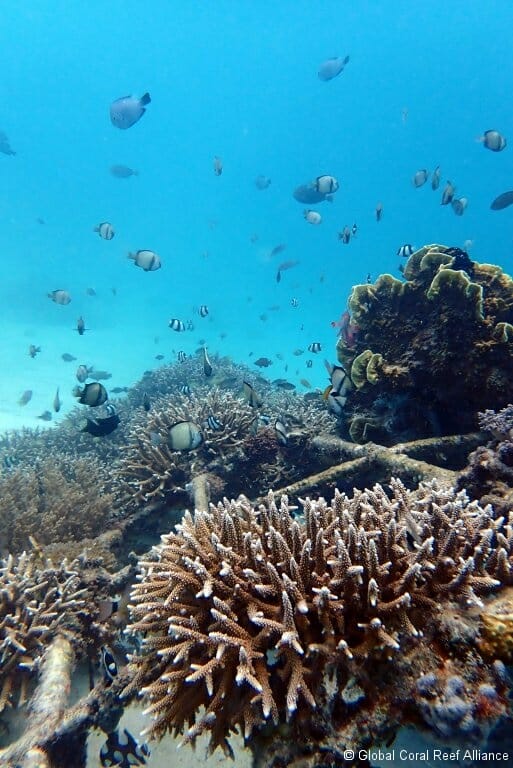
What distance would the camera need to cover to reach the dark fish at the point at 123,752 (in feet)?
9.37

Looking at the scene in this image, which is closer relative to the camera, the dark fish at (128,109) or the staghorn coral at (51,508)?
the staghorn coral at (51,508)

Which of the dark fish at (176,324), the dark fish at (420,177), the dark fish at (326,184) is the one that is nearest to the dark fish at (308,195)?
the dark fish at (326,184)

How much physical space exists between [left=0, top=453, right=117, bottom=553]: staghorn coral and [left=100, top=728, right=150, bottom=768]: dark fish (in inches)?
123

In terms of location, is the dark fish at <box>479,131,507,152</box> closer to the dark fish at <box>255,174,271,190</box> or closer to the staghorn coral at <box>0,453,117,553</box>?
the dark fish at <box>255,174,271,190</box>

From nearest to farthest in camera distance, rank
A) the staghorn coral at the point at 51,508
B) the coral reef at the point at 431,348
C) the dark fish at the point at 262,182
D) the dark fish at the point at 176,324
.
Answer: the coral reef at the point at 431,348, the staghorn coral at the point at 51,508, the dark fish at the point at 176,324, the dark fish at the point at 262,182

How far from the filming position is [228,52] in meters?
92.8

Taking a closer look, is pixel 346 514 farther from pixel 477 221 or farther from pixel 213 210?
pixel 213 210

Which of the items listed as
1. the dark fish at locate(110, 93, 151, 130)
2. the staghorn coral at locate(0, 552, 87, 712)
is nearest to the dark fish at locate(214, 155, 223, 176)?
the dark fish at locate(110, 93, 151, 130)

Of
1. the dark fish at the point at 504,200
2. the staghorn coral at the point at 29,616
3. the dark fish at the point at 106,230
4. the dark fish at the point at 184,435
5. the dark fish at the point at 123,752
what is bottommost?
the dark fish at the point at 123,752

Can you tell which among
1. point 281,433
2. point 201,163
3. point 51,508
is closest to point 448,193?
point 281,433

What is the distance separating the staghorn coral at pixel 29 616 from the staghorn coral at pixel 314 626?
1401mm

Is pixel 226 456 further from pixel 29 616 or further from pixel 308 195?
pixel 308 195

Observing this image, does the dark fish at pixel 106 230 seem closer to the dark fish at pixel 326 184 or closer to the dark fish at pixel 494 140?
the dark fish at pixel 326 184

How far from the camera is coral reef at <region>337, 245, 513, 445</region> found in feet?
16.9
